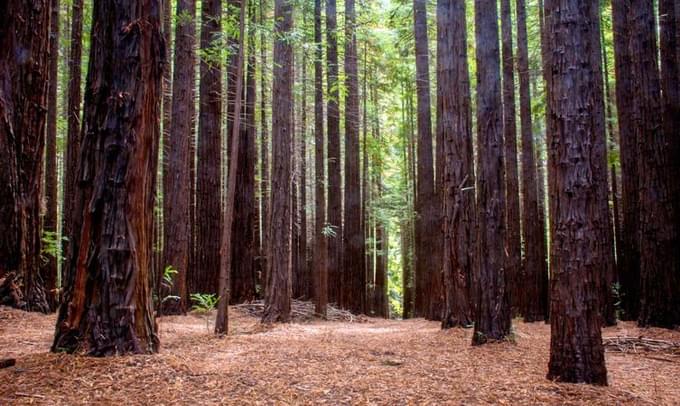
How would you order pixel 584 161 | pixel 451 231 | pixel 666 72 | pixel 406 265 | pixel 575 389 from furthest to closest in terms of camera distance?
1. pixel 406 265
2. pixel 666 72
3. pixel 451 231
4. pixel 584 161
5. pixel 575 389

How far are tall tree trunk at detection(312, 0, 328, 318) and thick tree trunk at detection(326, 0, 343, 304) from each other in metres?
0.46

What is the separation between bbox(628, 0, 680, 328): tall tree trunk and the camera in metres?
9.33

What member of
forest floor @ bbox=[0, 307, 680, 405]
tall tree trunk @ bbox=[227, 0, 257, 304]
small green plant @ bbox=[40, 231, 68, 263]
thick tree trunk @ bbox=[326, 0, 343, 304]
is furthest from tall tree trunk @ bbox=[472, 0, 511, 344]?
small green plant @ bbox=[40, 231, 68, 263]

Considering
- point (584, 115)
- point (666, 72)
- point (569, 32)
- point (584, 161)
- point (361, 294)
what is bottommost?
point (361, 294)

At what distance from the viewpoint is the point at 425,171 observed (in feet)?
47.5

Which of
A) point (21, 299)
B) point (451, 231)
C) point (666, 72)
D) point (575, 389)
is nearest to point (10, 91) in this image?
point (21, 299)

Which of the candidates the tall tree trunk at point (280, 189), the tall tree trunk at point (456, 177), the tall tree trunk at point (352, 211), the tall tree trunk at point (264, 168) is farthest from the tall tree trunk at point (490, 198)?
the tall tree trunk at point (264, 168)

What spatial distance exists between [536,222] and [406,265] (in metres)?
10.8

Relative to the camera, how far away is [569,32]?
5215mm

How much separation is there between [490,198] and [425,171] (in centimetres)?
683

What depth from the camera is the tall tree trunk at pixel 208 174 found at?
13.0 meters

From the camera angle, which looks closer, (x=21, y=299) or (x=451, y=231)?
(x=21, y=299)

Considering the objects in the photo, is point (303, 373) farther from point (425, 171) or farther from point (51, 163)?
point (425, 171)

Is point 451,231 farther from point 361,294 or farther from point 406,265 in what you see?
point 406,265
